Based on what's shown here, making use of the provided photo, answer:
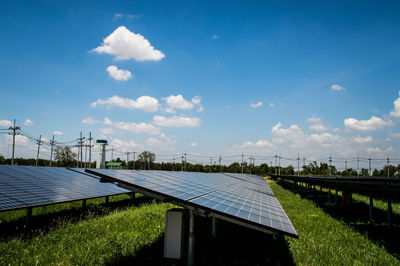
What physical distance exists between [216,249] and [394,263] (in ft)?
15.8

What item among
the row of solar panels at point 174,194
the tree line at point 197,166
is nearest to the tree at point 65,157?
the tree line at point 197,166

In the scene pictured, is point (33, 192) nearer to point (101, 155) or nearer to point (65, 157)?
point (101, 155)

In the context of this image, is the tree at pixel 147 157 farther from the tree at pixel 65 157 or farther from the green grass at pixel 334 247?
the green grass at pixel 334 247

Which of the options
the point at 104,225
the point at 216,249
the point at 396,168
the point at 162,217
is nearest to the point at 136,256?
the point at 216,249

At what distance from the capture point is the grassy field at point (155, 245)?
6281mm

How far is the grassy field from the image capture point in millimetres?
6281

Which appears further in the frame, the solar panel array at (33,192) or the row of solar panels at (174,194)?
the solar panel array at (33,192)

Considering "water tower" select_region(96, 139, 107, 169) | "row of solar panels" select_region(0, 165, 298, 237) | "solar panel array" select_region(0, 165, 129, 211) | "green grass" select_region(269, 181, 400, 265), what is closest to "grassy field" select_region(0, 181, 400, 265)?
"green grass" select_region(269, 181, 400, 265)

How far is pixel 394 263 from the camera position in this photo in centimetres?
666

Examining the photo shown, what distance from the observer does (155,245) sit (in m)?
7.42

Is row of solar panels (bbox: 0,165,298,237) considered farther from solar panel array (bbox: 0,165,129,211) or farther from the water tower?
the water tower

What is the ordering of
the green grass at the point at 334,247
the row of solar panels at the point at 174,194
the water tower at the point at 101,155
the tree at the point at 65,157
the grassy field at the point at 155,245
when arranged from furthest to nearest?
1. the tree at the point at 65,157
2. the water tower at the point at 101,155
3. the green grass at the point at 334,247
4. the grassy field at the point at 155,245
5. the row of solar panels at the point at 174,194

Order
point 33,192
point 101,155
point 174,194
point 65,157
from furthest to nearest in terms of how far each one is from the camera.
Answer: point 65,157, point 101,155, point 33,192, point 174,194

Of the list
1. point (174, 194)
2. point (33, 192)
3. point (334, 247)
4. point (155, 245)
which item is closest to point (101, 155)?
point (33, 192)
